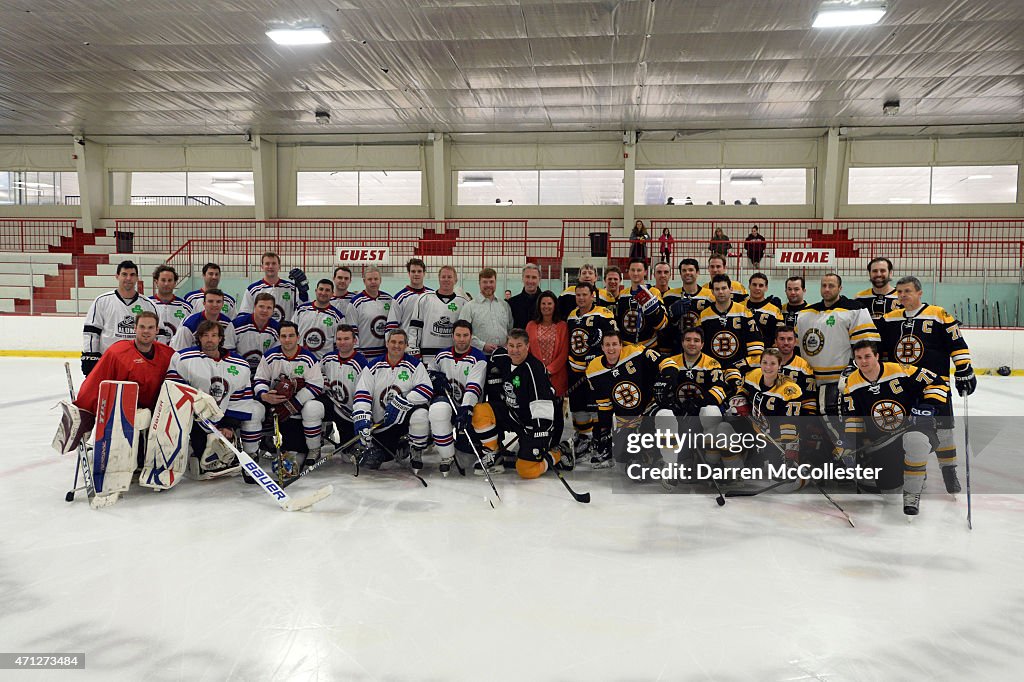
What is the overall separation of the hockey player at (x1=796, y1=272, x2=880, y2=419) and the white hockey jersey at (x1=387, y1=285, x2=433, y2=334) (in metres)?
2.88

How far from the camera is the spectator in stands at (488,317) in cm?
527

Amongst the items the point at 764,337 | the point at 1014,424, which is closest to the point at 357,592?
the point at 764,337

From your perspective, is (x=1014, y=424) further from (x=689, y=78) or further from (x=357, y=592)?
(x=689, y=78)

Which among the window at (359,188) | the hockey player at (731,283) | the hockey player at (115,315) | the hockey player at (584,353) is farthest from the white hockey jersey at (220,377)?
the window at (359,188)

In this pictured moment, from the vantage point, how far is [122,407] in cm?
398

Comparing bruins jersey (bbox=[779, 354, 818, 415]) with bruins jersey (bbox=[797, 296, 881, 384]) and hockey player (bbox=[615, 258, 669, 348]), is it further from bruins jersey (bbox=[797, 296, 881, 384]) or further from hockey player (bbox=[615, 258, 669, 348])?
hockey player (bbox=[615, 258, 669, 348])

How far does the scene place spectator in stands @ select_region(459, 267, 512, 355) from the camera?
5.27 m

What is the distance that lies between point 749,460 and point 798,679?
2.39 meters

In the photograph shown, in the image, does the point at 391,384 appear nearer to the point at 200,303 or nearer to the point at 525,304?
the point at 525,304

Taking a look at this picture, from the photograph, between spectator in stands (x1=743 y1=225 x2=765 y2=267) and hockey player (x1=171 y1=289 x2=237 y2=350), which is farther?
spectator in stands (x1=743 y1=225 x2=765 y2=267)

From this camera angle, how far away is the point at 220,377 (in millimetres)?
4383

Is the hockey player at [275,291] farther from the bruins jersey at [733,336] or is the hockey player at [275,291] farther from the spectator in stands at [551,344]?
the bruins jersey at [733,336]

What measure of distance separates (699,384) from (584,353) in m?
0.91

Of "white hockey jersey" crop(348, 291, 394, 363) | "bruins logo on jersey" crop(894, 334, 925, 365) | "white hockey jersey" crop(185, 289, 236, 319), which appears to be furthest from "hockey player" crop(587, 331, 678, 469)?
"white hockey jersey" crop(185, 289, 236, 319)
